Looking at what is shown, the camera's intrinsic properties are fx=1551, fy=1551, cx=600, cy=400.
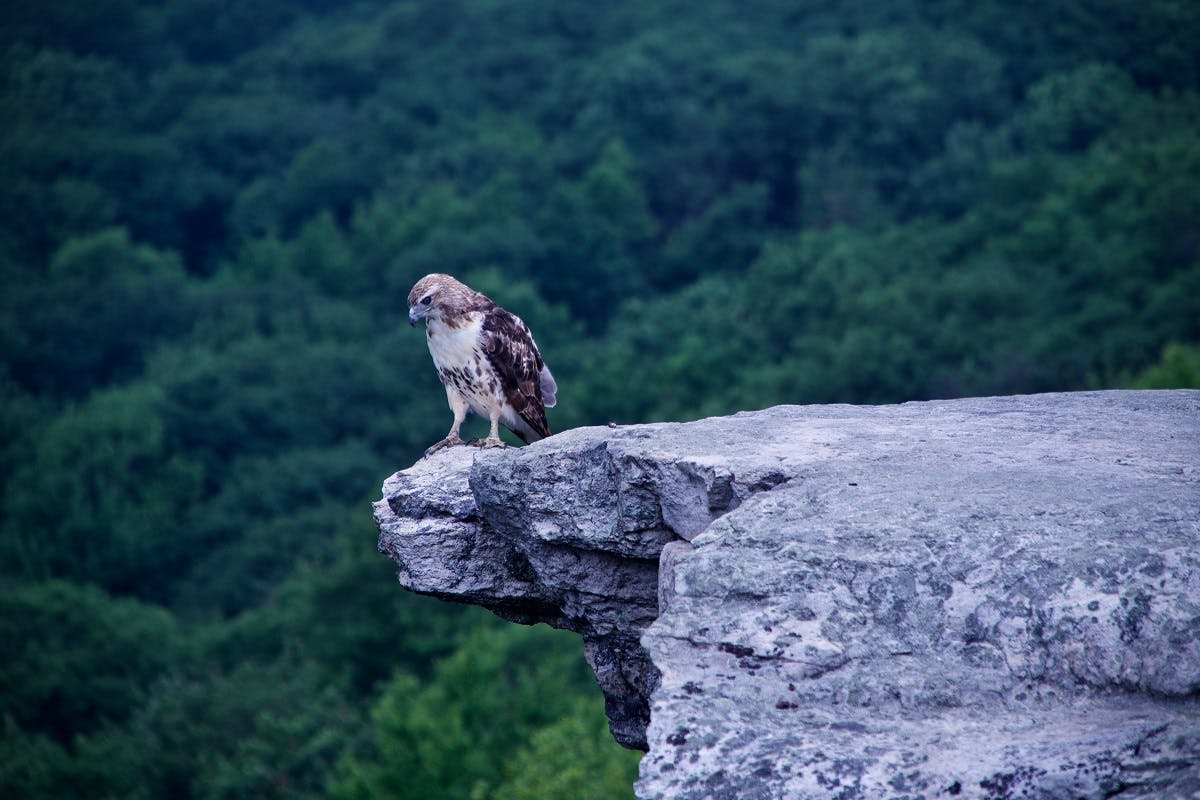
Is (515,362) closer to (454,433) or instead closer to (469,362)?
(469,362)

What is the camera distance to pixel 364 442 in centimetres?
6384

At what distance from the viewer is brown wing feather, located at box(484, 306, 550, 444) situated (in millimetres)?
11242

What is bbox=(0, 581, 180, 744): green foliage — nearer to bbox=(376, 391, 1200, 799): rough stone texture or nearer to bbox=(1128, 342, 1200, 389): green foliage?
bbox=(1128, 342, 1200, 389): green foliage

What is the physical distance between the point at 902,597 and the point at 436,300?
502cm

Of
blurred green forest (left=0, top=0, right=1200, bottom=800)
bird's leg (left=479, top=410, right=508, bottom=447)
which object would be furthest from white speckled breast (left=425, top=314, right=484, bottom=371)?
blurred green forest (left=0, top=0, right=1200, bottom=800)

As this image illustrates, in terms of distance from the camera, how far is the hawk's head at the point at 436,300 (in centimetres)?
1108

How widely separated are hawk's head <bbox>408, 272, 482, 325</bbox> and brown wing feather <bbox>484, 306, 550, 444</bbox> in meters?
0.22

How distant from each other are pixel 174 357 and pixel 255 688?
110 ft

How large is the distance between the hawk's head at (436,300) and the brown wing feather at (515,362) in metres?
0.22

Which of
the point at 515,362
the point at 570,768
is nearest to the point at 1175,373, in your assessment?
the point at 570,768

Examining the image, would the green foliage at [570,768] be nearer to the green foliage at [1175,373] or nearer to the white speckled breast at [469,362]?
the green foliage at [1175,373]

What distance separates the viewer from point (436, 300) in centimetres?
1116

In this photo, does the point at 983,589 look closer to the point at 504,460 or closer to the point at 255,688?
the point at 504,460

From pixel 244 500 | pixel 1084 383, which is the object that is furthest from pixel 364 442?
pixel 1084 383
